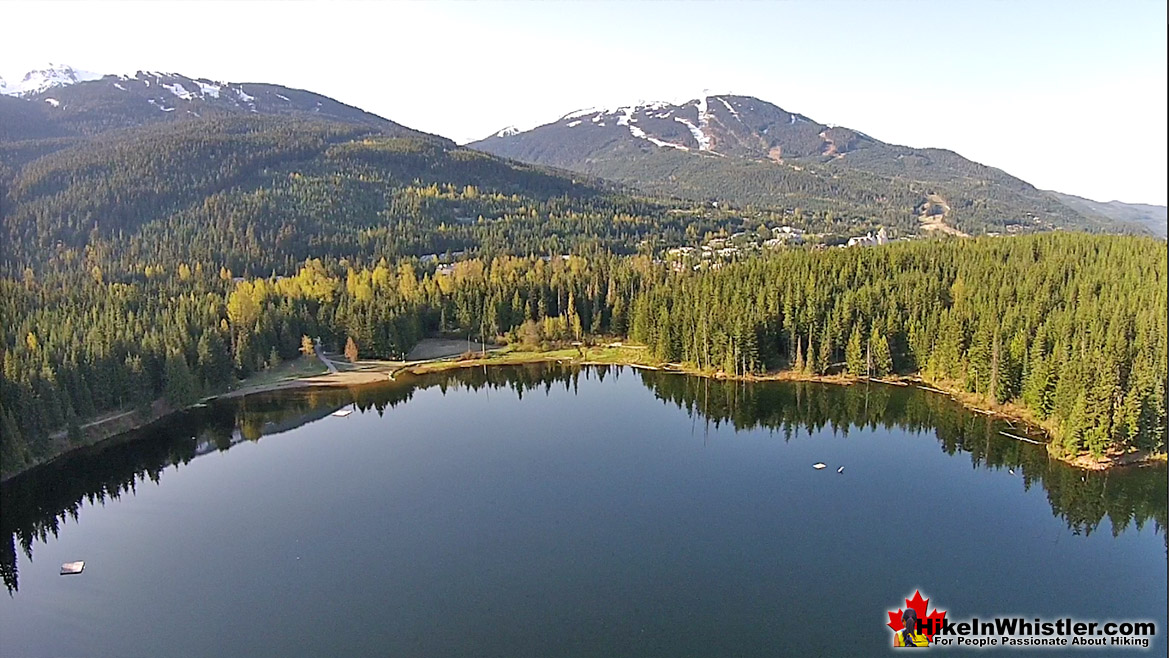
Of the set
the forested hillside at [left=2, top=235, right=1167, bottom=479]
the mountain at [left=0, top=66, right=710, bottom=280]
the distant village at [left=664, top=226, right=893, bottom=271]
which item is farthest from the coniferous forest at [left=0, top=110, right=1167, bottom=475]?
the distant village at [left=664, top=226, right=893, bottom=271]

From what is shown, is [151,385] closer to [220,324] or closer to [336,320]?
[220,324]

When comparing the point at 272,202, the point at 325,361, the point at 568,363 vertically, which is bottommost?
the point at 568,363

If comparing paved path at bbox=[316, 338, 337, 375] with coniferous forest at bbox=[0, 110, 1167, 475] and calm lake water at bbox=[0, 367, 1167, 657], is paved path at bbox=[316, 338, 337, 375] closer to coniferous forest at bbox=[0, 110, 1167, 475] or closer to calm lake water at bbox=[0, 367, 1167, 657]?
coniferous forest at bbox=[0, 110, 1167, 475]

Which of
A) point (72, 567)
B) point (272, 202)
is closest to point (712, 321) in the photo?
point (72, 567)

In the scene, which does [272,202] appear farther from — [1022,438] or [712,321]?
[1022,438]

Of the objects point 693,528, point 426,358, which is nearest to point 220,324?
point 426,358

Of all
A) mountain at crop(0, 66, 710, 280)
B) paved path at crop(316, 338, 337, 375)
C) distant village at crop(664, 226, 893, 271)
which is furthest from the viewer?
distant village at crop(664, 226, 893, 271)

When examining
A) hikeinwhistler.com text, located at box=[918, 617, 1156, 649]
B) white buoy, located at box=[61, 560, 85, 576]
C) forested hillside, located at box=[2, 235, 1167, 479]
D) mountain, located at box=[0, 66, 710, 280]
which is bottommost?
white buoy, located at box=[61, 560, 85, 576]
